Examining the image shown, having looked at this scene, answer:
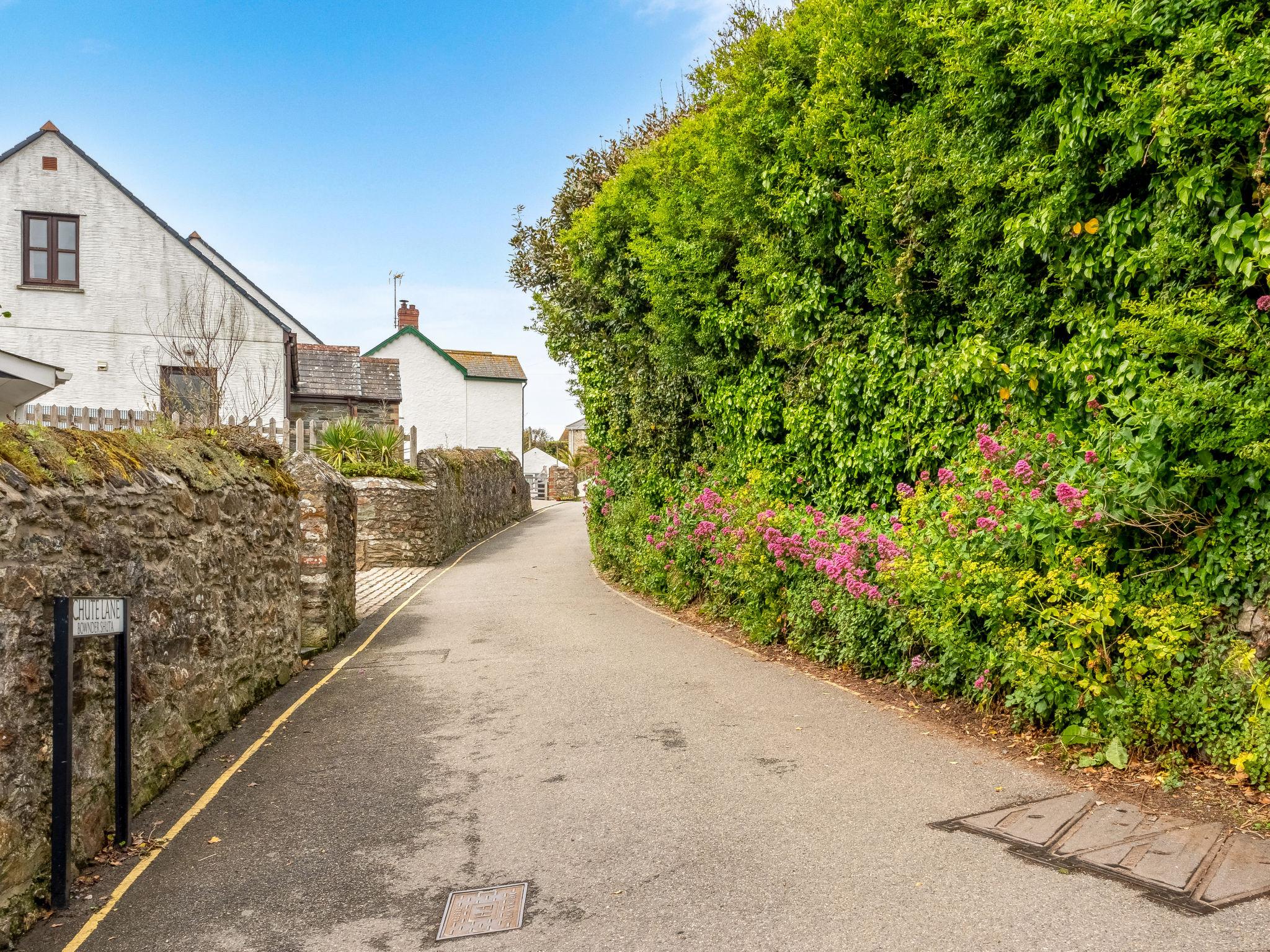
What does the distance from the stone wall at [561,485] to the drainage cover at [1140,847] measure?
49740mm

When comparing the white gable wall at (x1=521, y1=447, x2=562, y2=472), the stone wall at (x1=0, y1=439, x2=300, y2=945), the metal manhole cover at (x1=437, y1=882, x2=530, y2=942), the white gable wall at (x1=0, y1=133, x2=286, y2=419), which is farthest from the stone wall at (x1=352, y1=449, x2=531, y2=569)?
the white gable wall at (x1=521, y1=447, x2=562, y2=472)

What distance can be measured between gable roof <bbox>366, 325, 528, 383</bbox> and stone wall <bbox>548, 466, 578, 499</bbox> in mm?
8636

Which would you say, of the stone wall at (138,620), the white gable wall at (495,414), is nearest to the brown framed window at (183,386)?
the stone wall at (138,620)

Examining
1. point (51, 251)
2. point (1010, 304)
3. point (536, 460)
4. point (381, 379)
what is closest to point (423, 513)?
point (51, 251)

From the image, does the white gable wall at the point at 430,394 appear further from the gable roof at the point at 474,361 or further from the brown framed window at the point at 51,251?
the brown framed window at the point at 51,251

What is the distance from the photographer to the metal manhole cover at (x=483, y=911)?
3957mm

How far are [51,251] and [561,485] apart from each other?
112 feet

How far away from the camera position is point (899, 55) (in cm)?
801

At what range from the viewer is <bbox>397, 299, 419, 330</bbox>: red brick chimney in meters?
43.1

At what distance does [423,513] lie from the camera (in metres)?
20.1

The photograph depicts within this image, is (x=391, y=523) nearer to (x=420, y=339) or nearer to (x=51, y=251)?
(x=51, y=251)

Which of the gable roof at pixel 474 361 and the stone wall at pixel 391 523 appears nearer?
the stone wall at pixel 391 523

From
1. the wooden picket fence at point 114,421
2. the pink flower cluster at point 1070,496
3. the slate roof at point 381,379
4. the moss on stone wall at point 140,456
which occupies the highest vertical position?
the slate roof at point 381,379

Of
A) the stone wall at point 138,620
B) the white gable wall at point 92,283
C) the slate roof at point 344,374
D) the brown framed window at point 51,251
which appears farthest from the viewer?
the slate roof at point 344,374
